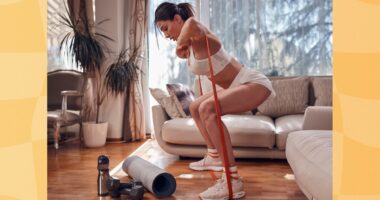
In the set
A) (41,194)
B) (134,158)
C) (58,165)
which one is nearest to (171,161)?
(134,158)

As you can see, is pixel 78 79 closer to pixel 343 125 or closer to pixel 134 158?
pixel 134 158

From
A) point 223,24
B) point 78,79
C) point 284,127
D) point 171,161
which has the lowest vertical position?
point 171,161

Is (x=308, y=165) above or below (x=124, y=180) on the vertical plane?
above

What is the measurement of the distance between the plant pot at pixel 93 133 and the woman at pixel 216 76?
198cm

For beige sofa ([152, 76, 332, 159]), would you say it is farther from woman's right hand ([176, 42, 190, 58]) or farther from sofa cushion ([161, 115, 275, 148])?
woman's right hand ([176, 42, 190, 58])

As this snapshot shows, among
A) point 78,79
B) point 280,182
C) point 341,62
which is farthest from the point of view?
point 78,79

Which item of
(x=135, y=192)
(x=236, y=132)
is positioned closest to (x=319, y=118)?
(x=236, y=132)

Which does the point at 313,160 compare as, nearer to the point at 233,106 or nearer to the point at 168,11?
the point at 233,106

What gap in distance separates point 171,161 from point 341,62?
2.98m

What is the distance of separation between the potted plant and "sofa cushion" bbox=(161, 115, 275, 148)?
113cm

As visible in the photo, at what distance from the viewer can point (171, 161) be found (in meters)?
3.29

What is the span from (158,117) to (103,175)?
3.81 feet

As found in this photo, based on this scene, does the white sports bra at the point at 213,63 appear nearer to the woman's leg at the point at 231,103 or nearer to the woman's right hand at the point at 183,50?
the woman's right hand at the point at 183,50

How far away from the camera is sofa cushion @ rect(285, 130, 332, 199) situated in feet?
4.26
